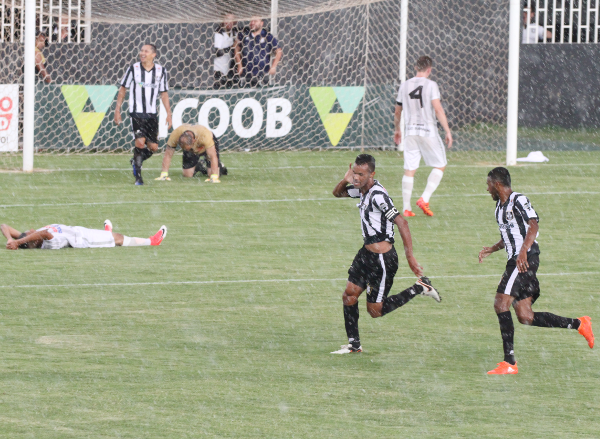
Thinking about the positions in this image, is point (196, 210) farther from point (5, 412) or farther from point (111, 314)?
point (5, 412)

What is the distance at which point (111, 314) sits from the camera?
806 cm

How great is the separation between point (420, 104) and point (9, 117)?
26.4 feet

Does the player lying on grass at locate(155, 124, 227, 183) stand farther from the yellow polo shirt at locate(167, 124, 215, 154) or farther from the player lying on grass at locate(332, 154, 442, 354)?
the player lying on grass at locate(332, 154, 442, 354)

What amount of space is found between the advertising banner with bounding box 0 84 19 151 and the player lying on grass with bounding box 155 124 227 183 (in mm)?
3040

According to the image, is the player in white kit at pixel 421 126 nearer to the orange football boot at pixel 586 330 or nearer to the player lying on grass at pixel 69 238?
the player lying on grass at pixel 69 238

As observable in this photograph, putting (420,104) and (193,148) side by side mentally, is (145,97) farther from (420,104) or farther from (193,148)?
(420,104)

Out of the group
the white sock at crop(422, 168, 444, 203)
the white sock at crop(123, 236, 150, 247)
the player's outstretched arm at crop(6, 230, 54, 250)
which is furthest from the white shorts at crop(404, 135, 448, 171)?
the player's outstretched arm at crop(6, 230, 54, 250)

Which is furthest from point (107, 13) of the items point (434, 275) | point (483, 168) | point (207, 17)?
point (434, 275)

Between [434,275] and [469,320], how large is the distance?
177 cm

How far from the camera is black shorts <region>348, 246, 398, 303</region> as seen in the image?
693 cm

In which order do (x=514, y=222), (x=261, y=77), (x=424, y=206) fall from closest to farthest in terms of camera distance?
(x=514, y=222)
(x=424, y=206)
(x=261, y=77)

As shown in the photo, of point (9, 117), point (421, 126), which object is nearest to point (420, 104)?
point (421, 126)

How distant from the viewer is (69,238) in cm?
1096

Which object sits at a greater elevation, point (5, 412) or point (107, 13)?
point (107, 13)
